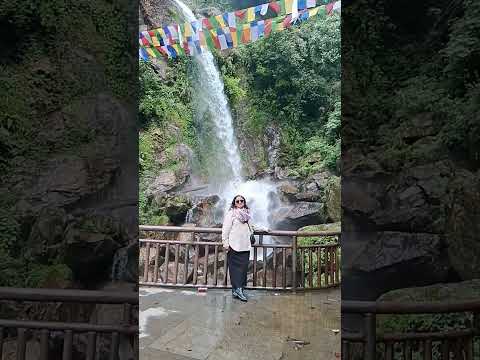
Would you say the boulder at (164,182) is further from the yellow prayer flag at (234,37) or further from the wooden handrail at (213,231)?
the yellow prayer flag at (234,37)

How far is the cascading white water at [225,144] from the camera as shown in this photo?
7.42 ft

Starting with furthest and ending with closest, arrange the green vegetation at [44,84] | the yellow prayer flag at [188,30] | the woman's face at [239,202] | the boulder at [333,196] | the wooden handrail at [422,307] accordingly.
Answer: the yellow prayer flag at [188,30] < the woman's face at [239,202] < the boulder at [333,196] < the green vegetation at [44,84] < the wooden handrail at [422,307]

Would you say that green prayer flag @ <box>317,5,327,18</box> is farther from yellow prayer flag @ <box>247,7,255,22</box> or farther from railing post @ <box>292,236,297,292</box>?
railing post @ <box>292,236,297,292</box>

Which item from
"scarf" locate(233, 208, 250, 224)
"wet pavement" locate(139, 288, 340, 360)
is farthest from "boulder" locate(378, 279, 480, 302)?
"scarf" locate(233, 208, 250, 224)

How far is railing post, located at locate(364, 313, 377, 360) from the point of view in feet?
5.66

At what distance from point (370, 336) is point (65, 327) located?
1.54 meters

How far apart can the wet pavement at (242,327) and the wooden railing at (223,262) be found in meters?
0.09

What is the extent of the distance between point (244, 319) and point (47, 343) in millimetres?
1069

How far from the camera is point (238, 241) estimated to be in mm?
2236

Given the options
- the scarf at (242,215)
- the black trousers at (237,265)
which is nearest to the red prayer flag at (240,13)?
the scarf at (242,215)

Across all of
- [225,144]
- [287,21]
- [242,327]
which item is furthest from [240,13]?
[242,327]

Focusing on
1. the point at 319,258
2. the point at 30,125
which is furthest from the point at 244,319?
the point at 30,125

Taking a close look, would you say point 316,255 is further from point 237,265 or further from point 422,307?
point 422,307

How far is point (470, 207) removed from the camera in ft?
5.92
